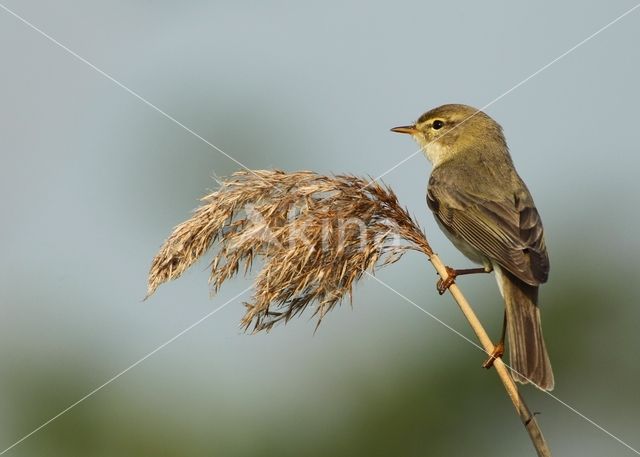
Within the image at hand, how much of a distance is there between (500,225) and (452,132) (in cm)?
125

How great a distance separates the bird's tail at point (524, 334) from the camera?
13.2 feet

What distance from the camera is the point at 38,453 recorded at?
16.6ft

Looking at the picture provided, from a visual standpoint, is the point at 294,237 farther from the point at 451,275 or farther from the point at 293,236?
the point at 451,275

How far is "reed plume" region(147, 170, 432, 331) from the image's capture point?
3383 mm

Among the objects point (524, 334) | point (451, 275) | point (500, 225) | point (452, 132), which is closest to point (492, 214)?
point (500, 225)

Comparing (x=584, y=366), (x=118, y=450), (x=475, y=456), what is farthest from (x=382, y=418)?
(x=118, y=450)

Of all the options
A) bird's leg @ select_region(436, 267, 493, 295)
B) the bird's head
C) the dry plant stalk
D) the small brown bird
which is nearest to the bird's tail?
the small brown bird

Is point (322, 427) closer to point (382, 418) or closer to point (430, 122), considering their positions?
point (382, 418)

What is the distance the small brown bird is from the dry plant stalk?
36cm

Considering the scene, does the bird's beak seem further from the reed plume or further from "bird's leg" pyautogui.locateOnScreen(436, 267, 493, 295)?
the reed plume

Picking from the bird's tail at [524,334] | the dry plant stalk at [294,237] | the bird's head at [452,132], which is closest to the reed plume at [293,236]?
the dry plant stalk at [294,237]

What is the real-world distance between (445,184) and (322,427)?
1.85 metres

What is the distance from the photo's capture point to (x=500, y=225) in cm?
492

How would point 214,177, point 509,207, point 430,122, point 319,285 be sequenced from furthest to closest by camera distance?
point 430,122, point 509,207, point 214,177, point 319,285
